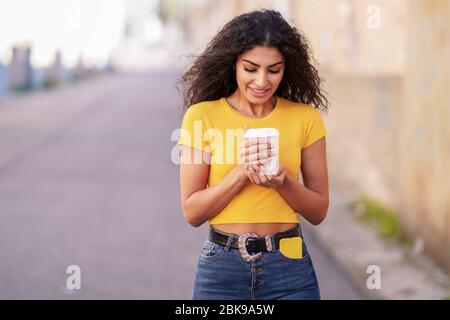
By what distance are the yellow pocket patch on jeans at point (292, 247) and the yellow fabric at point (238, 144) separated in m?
0.07

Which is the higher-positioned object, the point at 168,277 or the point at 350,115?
the point at 350,115

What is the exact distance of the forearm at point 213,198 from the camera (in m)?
2.65

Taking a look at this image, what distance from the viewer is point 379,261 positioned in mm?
6574

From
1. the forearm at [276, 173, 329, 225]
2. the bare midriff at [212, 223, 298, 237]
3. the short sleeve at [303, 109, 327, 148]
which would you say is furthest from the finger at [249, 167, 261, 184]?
the short sleeve at [303, 109, 327, 148]

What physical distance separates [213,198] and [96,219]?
5455 millimetres

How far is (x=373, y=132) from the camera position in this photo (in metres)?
8.95

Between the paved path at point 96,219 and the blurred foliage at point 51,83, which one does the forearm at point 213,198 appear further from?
the blurred foliage at point 51,83

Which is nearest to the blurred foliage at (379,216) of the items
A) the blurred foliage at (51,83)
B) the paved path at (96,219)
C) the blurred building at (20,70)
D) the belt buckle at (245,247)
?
the paved path at (96,219)

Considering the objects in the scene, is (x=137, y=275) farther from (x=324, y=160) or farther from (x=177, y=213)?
(x=324, y=160)

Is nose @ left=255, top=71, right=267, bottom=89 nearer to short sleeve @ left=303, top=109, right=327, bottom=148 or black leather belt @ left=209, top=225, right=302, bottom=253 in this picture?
short sleeve @ left=303, top=109, right=327, bottom=148

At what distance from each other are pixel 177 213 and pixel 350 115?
8.50ft
